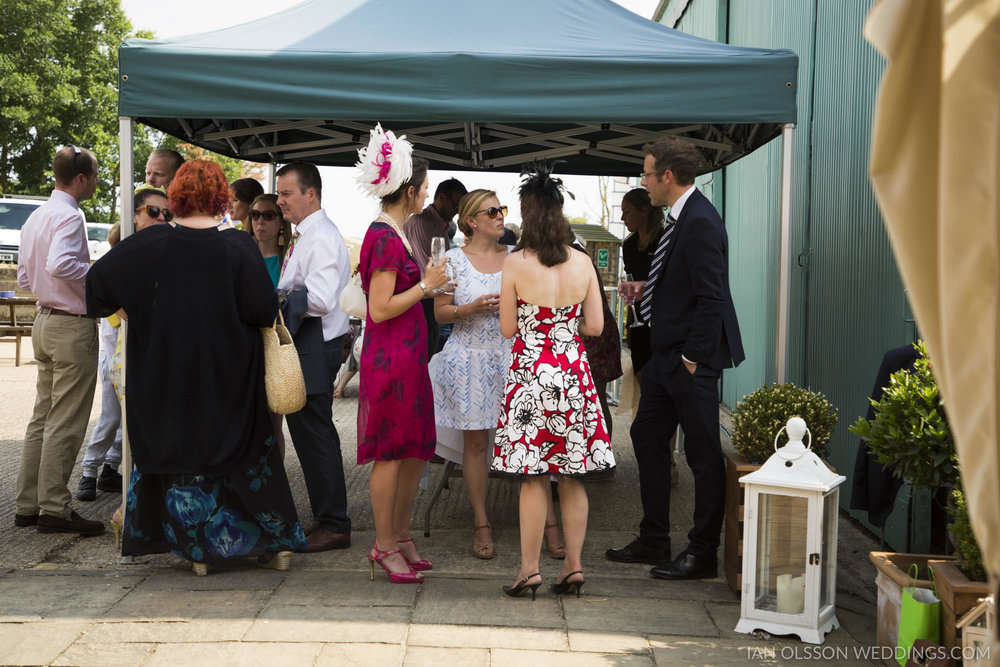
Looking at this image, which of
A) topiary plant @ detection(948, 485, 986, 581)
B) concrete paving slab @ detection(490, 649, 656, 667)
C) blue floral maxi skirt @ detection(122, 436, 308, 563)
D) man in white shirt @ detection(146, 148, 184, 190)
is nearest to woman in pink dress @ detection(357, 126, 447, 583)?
blue floral maxi skirt @ detection(122, 436, 308, 563)

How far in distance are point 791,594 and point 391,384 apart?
6.12 feet

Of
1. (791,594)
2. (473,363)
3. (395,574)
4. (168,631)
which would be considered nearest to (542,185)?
(473,363)

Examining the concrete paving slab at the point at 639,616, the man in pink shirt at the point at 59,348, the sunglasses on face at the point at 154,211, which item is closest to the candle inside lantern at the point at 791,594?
the concrete paving slab at the point at 639,616

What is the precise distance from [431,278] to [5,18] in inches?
1158

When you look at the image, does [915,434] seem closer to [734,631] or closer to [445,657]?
[734,631]

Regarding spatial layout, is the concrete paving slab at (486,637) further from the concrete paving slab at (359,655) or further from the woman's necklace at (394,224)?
the woman's necklace at (394,224)

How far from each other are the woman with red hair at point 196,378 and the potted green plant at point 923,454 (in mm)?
2578

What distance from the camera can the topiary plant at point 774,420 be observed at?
4164 mm

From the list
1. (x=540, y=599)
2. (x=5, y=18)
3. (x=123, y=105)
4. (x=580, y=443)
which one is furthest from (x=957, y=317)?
(x=5, y=18)

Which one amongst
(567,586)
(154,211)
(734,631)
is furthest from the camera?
(154,211)

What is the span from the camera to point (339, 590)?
4.20 metres

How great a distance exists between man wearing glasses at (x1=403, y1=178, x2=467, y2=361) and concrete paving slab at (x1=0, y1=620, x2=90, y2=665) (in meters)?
3.03

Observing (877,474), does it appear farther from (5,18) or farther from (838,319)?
(5,18)

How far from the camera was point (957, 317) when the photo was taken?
4.03 ft
